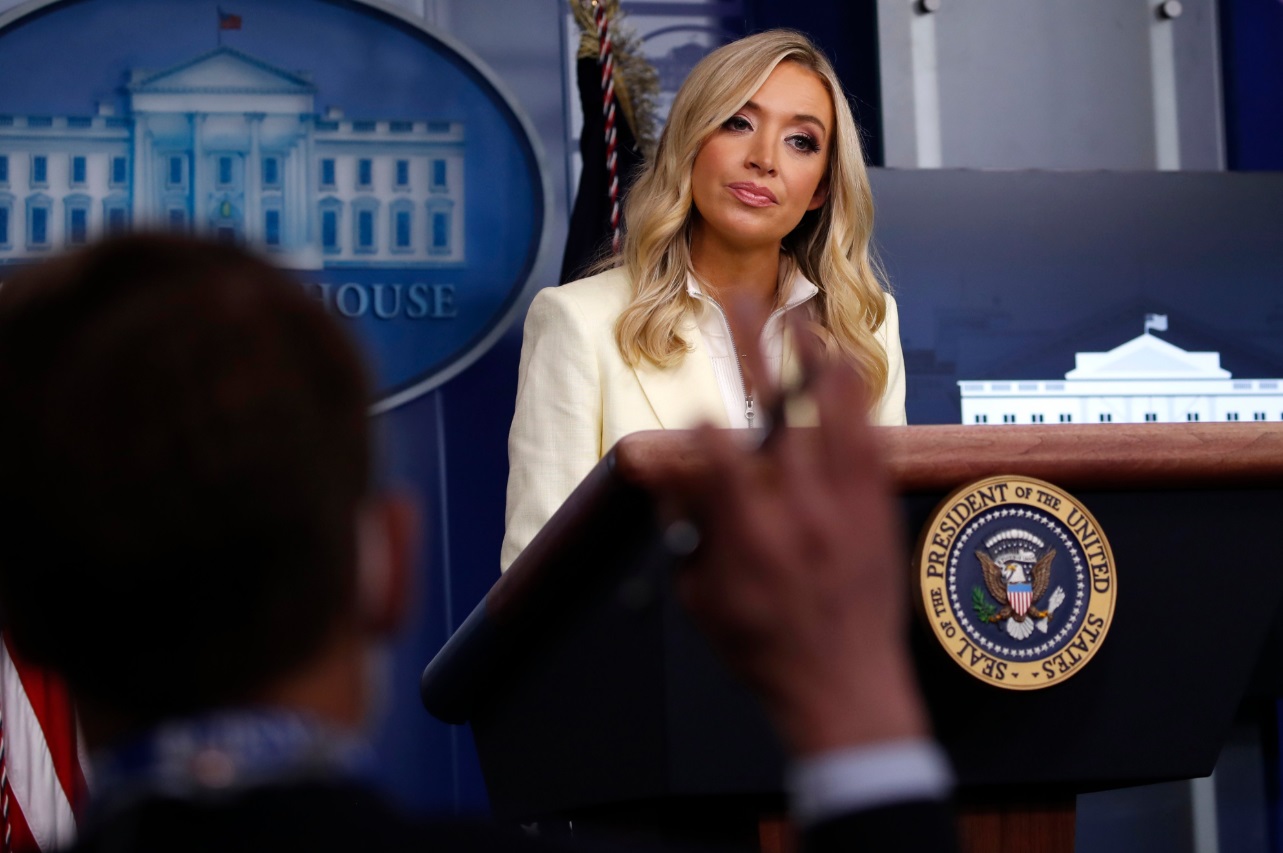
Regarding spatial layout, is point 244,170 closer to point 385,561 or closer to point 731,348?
point 731,348

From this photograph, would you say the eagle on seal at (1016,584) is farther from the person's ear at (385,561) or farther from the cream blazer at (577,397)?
the cream blazer at (577,397)

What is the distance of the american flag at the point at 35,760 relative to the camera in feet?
8.78

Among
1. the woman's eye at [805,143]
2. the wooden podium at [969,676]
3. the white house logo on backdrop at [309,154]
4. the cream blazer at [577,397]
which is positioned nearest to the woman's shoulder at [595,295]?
the cream blazer at [577,397]

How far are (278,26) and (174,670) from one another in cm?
326

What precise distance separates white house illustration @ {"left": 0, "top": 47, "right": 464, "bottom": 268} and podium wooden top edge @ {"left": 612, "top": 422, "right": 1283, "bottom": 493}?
8.25 ft

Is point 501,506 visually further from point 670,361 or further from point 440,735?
point 670,361

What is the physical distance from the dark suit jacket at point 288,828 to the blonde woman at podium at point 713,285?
144cm

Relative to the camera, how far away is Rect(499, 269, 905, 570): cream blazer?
A: 2.02 meters

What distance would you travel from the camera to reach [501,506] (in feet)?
11.6

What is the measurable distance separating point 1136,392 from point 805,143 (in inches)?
54.4

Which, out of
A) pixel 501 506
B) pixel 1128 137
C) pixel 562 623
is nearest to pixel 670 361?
pixel 562 623

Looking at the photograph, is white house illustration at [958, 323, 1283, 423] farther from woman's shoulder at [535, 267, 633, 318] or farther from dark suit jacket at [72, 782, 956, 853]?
dark suit jacket at [72, 782, 956, 853]

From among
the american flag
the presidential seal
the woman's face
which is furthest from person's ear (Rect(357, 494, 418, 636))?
the american flag

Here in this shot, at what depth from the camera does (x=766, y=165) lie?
7.75ft
